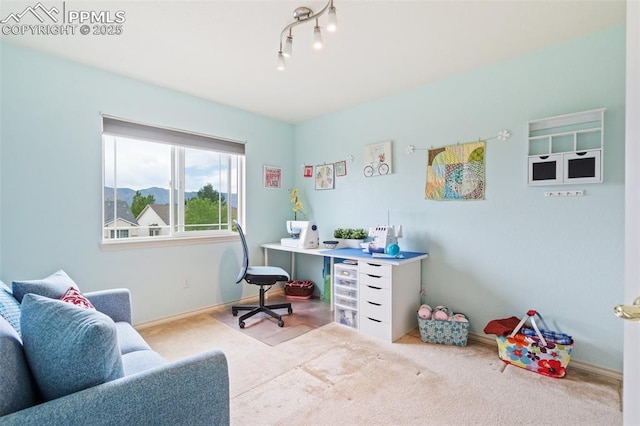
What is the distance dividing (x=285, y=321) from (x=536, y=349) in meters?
2.08

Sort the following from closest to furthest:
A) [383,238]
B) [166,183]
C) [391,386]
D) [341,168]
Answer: [391,386] → [383,238] → [166,183] → [341,168]

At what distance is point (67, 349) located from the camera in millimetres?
902

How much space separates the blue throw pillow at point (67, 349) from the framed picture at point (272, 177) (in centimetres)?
302

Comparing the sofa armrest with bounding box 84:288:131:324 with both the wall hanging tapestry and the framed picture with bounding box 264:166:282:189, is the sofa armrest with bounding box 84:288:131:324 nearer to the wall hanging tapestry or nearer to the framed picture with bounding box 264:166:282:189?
the framed picture with bounding box 264:166:282:189

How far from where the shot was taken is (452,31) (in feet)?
6.73

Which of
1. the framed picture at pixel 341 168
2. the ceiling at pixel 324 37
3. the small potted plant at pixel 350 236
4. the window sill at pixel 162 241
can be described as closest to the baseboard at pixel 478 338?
the window sill at pixel 162 241

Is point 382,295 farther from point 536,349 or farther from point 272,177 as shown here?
point 272,177

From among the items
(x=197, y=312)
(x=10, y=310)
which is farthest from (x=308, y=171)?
(x=10, y=310)

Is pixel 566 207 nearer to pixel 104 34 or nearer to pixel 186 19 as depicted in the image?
pixel 186 19

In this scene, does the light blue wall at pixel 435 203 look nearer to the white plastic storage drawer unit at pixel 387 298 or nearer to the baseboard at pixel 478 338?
the baseboard at pixel 478 338

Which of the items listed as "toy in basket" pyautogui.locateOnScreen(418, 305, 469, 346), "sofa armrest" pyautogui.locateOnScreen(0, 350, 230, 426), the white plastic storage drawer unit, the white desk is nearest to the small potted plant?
the white desk

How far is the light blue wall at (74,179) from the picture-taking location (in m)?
2.23

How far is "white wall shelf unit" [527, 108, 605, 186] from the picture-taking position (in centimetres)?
205

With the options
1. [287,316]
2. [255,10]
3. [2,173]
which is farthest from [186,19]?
[287,316]
